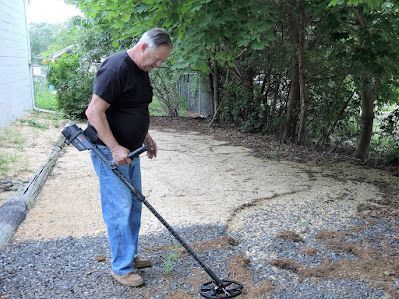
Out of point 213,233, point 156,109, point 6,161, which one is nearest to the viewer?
point 213,233

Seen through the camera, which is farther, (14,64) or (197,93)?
(197,93)

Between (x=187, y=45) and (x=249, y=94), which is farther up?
(x=187, y=45)

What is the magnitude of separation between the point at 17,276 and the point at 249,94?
948 centimetres

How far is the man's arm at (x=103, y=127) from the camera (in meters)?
2.74

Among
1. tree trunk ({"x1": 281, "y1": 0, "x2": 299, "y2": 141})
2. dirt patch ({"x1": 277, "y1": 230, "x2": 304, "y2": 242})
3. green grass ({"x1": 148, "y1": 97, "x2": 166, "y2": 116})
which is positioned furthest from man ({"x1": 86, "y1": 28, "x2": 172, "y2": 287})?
green grass ({"x1": 148, "y1": 97, "x2": 166, "y2": 116})

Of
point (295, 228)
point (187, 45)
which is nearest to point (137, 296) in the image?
point (295, 228)

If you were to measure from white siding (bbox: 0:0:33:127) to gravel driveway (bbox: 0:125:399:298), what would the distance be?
545 centimetres

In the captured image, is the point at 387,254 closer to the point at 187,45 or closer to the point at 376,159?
the point at 187,45

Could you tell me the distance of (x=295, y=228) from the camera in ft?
14.1

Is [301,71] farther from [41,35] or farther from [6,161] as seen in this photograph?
[41,35]

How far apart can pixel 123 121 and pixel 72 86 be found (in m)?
11.0

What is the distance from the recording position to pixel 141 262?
334 centimetres

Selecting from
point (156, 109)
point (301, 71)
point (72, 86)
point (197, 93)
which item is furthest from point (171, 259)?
point (156, 109)

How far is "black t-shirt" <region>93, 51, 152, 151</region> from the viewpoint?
9.08ft
